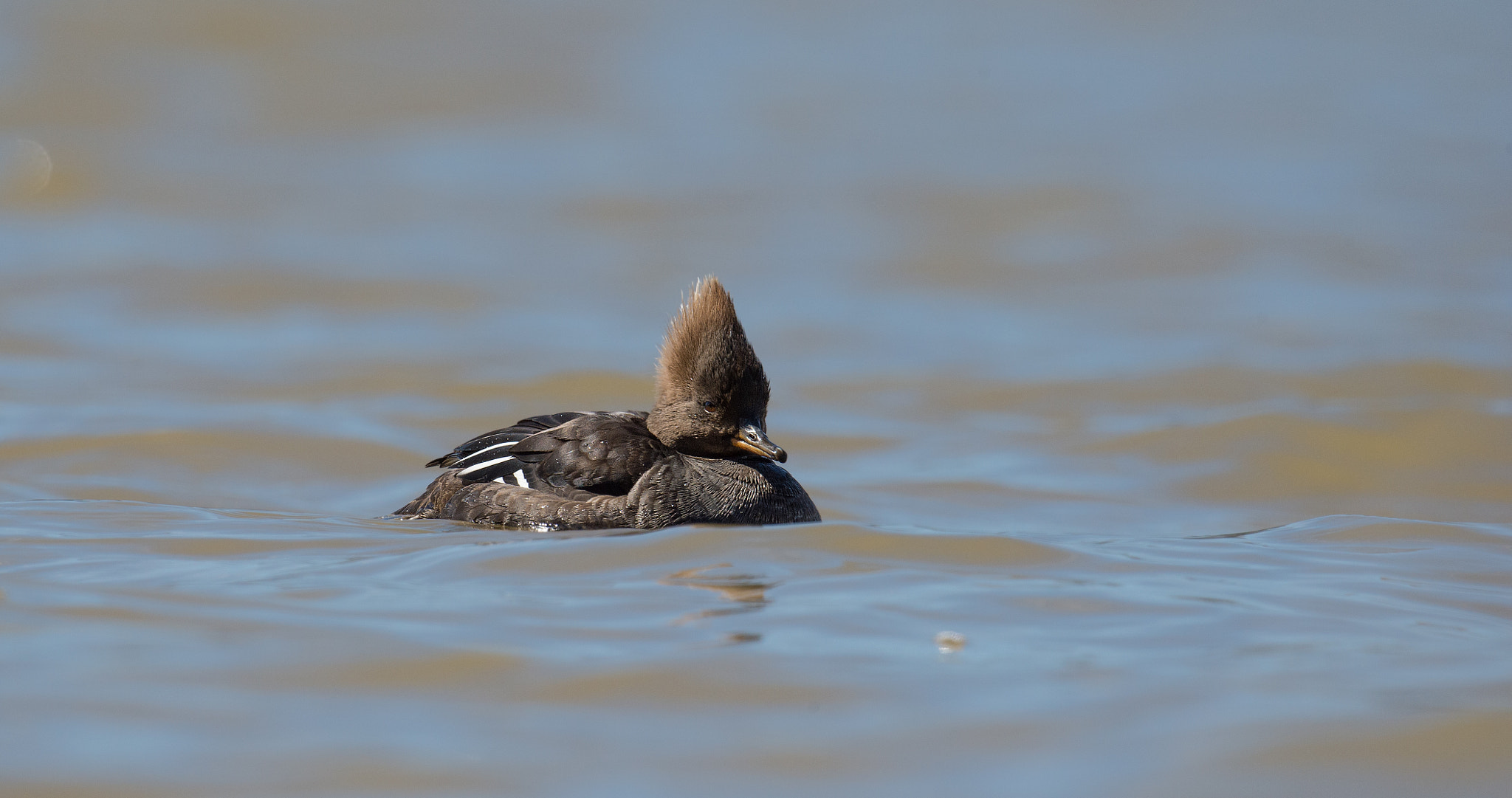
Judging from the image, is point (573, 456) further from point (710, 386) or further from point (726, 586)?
point (726, 586)

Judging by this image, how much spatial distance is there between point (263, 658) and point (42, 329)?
9432 millimetres

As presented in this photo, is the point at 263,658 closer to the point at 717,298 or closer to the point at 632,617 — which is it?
the point at 632,617

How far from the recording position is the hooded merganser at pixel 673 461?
827 cm

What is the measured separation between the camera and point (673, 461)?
27.6 ft

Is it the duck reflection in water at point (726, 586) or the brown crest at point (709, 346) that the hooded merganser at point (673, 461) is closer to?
the brown crest at point (709, 346)

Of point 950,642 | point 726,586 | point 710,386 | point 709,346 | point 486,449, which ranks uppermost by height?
point 709,346

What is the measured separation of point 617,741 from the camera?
5.27 meters

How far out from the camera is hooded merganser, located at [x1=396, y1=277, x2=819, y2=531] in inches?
325

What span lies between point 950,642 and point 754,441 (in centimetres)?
252

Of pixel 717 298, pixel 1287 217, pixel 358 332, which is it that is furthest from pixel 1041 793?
pixel 1287 217

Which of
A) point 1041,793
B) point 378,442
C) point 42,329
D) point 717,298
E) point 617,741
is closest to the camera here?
point 1041,793

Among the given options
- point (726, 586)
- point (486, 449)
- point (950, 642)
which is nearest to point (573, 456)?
point (486, 449)

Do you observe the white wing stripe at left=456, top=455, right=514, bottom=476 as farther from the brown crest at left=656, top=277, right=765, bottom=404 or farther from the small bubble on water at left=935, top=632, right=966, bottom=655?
the small bubble on water at left=935, top=632, right=966, bottom=655

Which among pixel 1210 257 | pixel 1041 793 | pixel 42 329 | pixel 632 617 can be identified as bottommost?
pixel 1041 793
